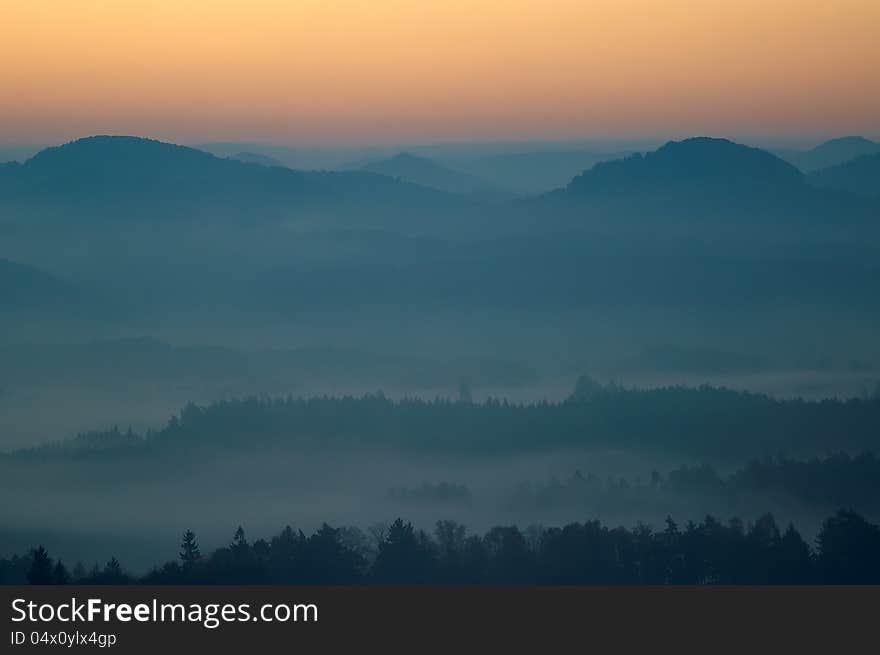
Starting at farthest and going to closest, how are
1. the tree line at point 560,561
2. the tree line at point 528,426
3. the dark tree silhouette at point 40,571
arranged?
1. the tree line at point 528,426
2. the tree line at point 560,561
3. the dark tree silhouette at point 40,571

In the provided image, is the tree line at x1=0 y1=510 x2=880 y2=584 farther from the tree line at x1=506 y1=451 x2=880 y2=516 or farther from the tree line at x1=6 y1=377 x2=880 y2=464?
the tree line at x1=6 y1=377 x2=880 y2=464

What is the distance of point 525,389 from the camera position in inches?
6511

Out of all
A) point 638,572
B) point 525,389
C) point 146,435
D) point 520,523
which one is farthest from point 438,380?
point 638,572

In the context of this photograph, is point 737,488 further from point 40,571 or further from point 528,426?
point 40,571

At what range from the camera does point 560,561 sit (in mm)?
43750

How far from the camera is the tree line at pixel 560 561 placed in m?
41.2

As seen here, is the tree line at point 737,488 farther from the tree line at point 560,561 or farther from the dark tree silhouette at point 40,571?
the dark tree silhouette at point 40,571

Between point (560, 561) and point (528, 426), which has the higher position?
point (528, 426)

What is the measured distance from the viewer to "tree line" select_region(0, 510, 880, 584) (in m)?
41.2

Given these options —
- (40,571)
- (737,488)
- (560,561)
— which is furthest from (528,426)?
(40,571)

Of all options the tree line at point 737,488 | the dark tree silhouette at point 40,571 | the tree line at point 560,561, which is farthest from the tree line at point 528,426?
the dark tree silhouette at point 40,571

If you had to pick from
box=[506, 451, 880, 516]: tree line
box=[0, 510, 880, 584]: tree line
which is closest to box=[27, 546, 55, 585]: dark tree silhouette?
box=[0, 510, 880, 584]: tree line

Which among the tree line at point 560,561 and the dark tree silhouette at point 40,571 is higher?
the dark tree silhouette at point 40,571

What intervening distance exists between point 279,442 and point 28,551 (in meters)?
50.4
